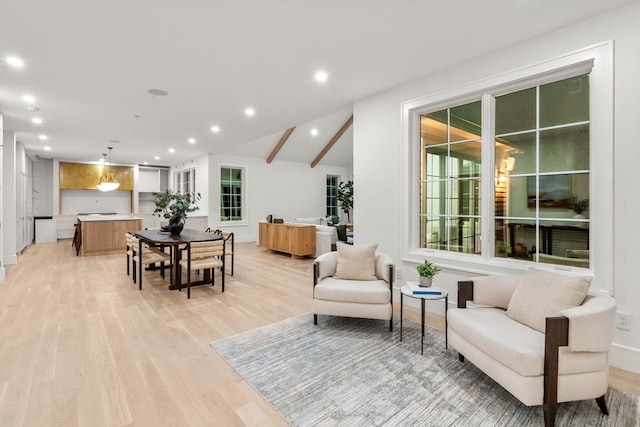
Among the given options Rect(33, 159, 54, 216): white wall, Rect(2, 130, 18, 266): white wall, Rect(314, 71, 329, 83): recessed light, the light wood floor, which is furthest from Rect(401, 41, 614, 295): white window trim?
Rect(33, 159, 54, 216): white wall

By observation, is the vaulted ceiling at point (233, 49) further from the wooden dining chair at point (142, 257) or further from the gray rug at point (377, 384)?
the gray rug at point (377, 384)

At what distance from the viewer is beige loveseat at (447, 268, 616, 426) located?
1.69 meters

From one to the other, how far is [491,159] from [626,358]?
1.93 metres

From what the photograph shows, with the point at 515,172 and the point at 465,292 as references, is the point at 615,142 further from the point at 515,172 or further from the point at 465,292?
the point at 465,292

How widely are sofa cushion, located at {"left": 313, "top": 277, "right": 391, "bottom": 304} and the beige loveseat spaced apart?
2.42 ft

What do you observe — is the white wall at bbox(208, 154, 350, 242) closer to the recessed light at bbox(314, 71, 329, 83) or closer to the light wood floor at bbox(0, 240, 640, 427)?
the light wood floor at bbox(0, 240, 640, 427)

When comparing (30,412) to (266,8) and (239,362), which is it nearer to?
(239,362)

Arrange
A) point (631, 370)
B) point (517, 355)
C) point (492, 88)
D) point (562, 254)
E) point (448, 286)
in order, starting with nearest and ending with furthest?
point (517, 355)
point (631, 370)
point (562, 254)
point (492, 88)
point (448, 286)

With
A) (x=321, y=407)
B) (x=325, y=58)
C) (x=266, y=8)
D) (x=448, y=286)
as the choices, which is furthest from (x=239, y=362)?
(x=325, y=58)

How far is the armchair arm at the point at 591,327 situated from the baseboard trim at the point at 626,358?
2.76 feet

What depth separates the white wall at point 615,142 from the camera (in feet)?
7.50

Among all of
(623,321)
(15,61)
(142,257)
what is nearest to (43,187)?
(142,257)

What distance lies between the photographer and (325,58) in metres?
3.14

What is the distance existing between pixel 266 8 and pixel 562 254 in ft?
10.7
